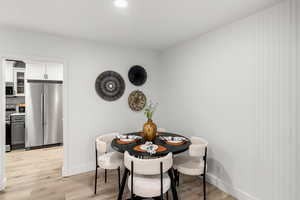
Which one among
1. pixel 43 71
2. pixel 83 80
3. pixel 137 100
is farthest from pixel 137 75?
pixel 43 71

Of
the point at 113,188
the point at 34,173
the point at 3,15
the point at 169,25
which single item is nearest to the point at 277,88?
the point at 169,25

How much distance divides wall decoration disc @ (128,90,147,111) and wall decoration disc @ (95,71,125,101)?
0.25m

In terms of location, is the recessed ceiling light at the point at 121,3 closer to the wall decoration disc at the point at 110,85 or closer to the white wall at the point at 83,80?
the white wall at the point at 83,80

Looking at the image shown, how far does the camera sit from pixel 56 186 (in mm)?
2592

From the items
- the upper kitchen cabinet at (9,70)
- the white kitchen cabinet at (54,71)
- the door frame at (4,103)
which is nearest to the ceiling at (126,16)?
the door frame at (4,103)

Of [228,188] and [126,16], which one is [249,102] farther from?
[126,16]

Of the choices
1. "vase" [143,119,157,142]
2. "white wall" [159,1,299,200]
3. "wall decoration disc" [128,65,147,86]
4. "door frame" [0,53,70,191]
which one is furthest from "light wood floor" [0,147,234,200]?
"wall decoration disc" [128,65,147,86]

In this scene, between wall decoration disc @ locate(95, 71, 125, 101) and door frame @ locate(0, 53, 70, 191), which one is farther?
wall decoration disc @ locate(95, 71, 125, 101)

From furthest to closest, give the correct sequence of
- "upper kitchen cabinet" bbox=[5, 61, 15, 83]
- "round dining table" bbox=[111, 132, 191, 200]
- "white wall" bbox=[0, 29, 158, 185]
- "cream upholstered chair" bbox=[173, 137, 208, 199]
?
"upper kitchen cabinet" bbox=[5, 61, 15, 83] < "white wall" bbox=[0, 29, 158, 185] < "cream upholstered chair" bbox=[173, 137, 208, 199] < "round dining table" bbox=[111, 132, 191, 200]

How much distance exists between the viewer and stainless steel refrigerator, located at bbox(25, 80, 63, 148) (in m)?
4.30

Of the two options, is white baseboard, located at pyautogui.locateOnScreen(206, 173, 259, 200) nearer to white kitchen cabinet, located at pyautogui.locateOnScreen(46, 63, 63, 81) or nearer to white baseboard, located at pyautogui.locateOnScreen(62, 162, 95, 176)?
white baseboard, located at pyautogui.locateOnScreen(62, 162, 95, 176)

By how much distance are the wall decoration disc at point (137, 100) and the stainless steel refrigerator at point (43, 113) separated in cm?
233

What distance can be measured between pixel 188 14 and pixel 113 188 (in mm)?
2704

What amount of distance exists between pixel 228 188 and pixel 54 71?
15.7 feet
